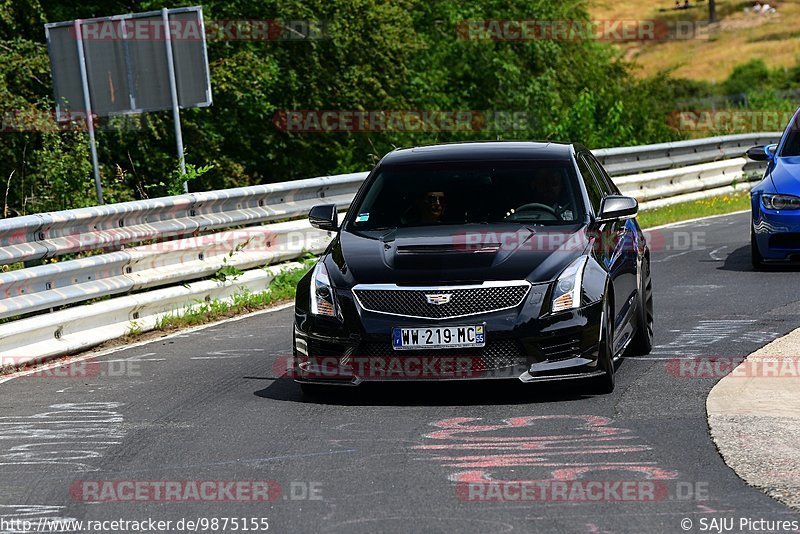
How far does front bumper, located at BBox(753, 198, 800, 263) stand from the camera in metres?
14.1

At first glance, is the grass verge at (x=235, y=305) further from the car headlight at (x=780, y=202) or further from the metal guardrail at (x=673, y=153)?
the metal guardrail at (x=673, y=153)

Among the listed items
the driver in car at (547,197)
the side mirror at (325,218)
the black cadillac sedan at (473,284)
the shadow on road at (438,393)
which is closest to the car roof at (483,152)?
the black cadillac sedan at (473,284)

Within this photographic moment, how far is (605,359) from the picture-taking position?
840 cm

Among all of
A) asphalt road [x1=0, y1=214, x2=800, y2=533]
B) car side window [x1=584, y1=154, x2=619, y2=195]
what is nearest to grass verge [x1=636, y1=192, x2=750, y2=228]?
car side window [x1=584, y1=154, x2=619, y2=195]

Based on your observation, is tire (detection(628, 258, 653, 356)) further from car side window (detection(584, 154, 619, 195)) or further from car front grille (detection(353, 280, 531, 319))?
car front grille (detection(353, 280, 531, 319))

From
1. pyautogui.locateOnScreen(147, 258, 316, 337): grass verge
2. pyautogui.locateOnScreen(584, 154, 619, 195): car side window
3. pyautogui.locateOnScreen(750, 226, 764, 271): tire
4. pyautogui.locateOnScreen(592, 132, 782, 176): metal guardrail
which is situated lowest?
pyautogui.locateOnScreen(592, 132, 782, 176): metal guardrail

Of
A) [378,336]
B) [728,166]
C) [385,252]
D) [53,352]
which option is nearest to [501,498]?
[378,336]

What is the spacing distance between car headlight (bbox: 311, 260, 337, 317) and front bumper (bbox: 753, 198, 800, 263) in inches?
271

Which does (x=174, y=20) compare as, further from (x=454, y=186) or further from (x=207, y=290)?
(x=454, y=186)

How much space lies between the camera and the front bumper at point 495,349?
322 inches

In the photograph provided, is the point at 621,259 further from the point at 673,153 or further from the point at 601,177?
the point at 673,153

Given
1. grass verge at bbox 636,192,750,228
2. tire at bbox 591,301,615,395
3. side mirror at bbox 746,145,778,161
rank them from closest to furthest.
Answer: tire at bbox 591,301,615,395
side mirror at bbox 746,145,778,161
grass verge at bbox 636,192,750,228

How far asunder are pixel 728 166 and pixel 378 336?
704 inches

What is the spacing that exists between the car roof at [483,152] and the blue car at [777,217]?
15.7 ft
